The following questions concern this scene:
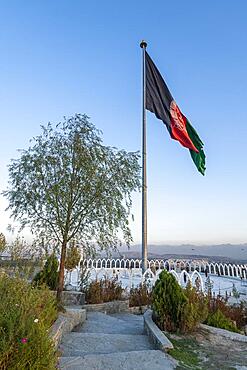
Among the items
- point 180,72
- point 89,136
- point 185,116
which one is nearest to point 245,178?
point 185,116

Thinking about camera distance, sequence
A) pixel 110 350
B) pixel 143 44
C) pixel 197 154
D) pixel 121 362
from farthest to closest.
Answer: pixel 197 154 → pixel 143 44 → pixel 110 350 → pixel 121 362

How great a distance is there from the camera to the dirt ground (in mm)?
3791

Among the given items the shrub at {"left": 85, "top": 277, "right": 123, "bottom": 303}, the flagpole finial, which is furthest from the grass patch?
the flagpole finial

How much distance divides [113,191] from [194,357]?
3.79 meters

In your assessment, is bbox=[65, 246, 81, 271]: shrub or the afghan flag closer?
bbox=[65, 246, 81, 271]: shrub

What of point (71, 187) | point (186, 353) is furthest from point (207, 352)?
point (71, 187)

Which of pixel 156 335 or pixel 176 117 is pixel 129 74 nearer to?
pixel 176 117

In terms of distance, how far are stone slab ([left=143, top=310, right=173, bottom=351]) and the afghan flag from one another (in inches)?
297

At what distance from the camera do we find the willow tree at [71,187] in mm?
6617

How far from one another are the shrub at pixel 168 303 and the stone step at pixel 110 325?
0.73m

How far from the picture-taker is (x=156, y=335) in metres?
4.49

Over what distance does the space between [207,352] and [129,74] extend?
1053 centimetres

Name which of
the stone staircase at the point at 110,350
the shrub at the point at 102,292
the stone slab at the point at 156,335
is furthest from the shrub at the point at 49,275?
the stone slab at the point at 156,335

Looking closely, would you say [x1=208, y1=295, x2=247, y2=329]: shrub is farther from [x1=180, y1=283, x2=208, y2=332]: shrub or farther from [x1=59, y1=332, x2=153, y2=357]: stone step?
[x1=59, y1=332, x2=153, y2=357]: stone step
